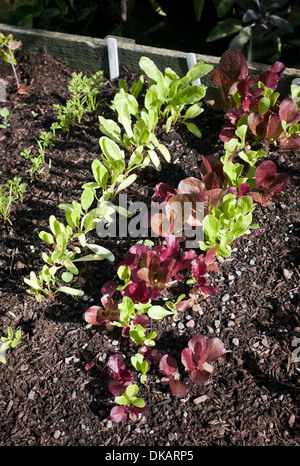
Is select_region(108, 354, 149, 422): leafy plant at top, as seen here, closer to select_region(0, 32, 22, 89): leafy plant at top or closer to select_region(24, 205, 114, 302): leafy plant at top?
select_region(24, 205, 114, 302): leafy plant at top

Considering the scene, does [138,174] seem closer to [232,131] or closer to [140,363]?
[232,131]

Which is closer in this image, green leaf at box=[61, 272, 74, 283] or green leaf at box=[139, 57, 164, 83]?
green leaf at box=[61, 272, 74, 283]

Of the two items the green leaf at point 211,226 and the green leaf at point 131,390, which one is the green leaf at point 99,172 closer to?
the green leaf at point 211,226

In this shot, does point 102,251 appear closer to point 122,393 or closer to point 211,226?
point 211,226

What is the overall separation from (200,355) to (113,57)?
2183 mm

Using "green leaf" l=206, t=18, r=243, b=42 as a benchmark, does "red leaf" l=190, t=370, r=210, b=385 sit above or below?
below

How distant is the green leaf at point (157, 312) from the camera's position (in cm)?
201

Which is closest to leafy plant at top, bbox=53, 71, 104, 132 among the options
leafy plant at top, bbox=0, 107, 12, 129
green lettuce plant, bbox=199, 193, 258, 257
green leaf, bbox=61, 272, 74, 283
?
leafy plant at top, bbox=0, 107, 12, 129

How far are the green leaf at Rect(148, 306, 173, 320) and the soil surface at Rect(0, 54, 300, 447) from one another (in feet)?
0.31

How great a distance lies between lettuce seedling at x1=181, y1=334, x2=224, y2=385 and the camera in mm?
1885

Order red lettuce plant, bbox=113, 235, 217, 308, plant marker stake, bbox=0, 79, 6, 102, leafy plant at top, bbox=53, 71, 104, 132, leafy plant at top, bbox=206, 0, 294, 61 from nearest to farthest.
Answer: red lettuce plant, bbox=113, 235, 217, 308
leafy plant at top, bbox=53, 71, 104, 132
leafy plant at top, bbox=206, 0, 294, 61
plant marker stake, bbox=0, 79, 6, 102

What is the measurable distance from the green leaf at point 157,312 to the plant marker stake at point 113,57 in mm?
1906

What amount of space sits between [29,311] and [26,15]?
2859 millimetres

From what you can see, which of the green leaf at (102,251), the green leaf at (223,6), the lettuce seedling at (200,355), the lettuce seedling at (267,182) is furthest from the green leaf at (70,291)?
the green leaf at (223,6)
